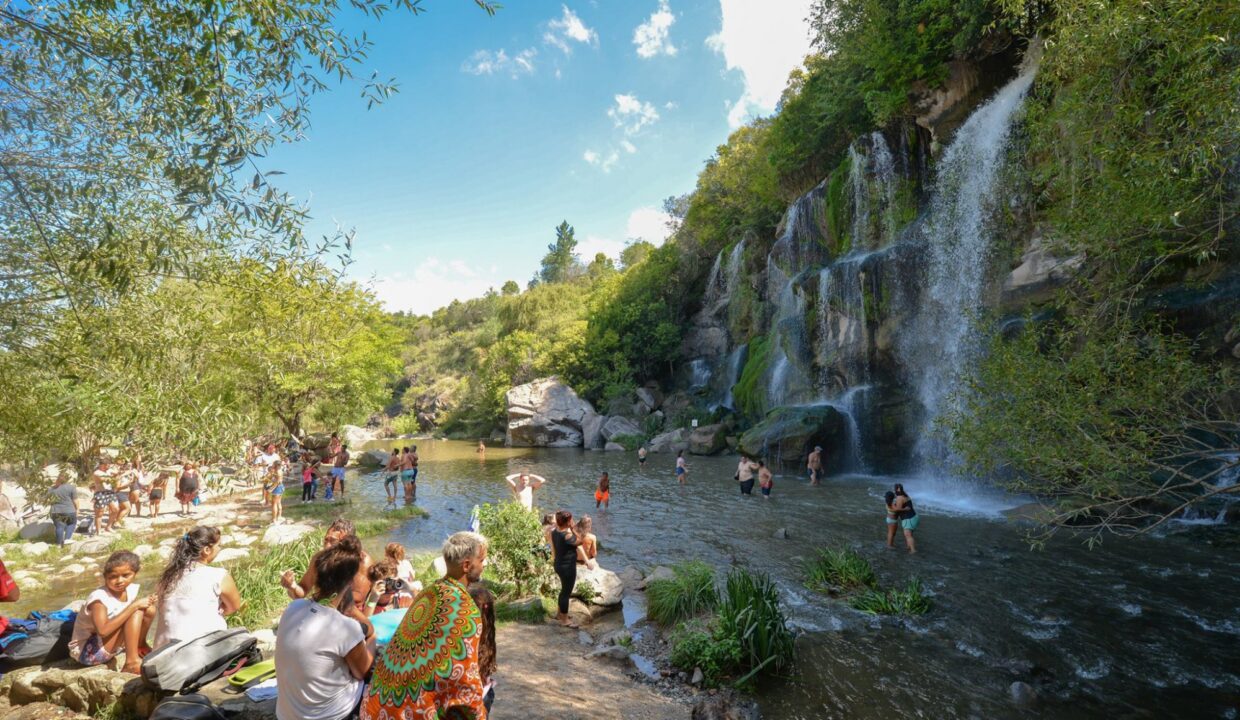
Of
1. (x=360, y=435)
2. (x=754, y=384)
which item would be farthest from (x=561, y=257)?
(x=754, y=384)

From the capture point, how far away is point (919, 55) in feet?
73.6

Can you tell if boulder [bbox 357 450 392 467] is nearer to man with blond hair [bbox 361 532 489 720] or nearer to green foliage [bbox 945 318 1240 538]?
green foliage [bbox 945 318 1240 538]

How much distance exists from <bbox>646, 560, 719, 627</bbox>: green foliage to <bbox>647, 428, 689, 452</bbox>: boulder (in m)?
23.2

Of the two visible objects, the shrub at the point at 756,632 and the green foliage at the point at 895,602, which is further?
the green foliage at the point at 895,602

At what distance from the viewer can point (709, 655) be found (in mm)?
6883

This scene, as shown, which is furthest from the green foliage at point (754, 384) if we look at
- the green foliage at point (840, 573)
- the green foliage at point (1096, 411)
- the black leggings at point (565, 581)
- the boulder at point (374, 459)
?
the black leggings at point (565, 581)

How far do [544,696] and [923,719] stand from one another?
13.5 feet

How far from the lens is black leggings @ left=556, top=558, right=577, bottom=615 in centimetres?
822

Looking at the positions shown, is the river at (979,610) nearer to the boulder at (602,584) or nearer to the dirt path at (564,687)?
the dirt path at (564,687)

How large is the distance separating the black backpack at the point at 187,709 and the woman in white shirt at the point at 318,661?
980 mm

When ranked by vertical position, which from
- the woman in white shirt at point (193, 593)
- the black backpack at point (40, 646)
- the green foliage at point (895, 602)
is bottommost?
the green foliage at point (895, 602)

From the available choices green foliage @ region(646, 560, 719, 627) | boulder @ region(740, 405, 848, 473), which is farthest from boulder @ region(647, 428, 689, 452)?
green foliage @ region(646, 560, 719, 627)

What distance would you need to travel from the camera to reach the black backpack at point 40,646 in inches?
219

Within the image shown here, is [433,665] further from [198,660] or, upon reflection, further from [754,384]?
[754,384]
